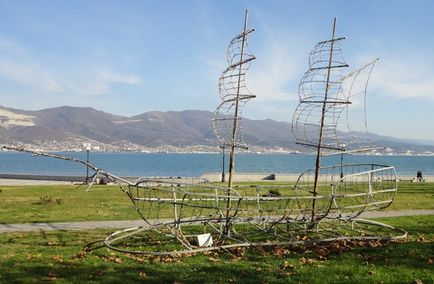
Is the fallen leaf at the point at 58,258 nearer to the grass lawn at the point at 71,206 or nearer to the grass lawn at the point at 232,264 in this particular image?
the grass lawn at the point at 232,264

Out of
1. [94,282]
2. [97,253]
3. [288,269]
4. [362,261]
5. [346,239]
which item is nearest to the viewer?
[94,282]

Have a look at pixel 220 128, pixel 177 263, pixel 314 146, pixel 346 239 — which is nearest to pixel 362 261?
pixel 346 239

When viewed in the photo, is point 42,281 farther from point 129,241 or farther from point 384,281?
point 384,281

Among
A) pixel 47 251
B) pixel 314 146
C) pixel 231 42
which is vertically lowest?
pixel 47 251

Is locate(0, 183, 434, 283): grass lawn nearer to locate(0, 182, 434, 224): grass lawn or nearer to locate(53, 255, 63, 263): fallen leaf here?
locate(53, 255, 63, 263): fallen leaf

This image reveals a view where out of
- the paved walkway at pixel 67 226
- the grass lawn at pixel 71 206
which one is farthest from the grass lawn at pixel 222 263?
the grass lawn at pixel 71 206

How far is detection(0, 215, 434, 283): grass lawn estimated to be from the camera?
28.6 feet

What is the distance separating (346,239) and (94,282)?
21.0ft

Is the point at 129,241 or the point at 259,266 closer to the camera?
the point at 259,266

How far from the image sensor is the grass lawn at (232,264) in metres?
8.71

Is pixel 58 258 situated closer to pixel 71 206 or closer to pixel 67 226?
pixel 67 226

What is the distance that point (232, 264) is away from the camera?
386 inches

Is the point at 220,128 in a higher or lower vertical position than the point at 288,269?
higher

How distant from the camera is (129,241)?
12.4m
